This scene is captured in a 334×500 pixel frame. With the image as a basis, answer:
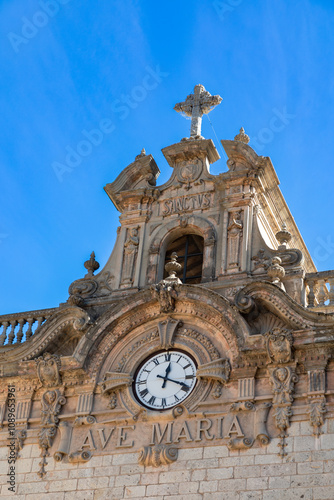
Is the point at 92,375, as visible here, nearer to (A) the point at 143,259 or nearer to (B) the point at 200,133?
(A) the point at 143,259

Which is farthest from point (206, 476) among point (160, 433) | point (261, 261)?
point (261, 261)

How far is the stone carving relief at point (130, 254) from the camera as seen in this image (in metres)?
19.6

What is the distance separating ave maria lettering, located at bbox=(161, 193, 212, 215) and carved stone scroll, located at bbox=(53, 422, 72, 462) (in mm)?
4624

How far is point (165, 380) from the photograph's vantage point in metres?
17.9

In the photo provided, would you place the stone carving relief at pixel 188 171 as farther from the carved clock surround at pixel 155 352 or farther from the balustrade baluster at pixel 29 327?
the balustrade baluster at pixel 29 327

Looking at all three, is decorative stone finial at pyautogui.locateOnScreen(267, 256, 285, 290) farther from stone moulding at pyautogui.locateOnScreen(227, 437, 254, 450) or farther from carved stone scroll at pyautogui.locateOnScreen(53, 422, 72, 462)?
carved stone scroll at pyautogui.locateOnScreen(53, 422, 72, 462)

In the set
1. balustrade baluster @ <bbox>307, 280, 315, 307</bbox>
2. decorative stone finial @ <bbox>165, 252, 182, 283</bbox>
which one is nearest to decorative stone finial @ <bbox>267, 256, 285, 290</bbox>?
balustrade baluster @ <bbox>307, 280, 315, 307</bbox>

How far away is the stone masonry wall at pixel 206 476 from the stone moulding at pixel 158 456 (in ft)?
0.27

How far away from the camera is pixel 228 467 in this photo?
16.5 meters

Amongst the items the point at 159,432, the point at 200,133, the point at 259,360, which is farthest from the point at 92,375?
the point at 200,133

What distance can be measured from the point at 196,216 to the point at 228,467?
530 cm

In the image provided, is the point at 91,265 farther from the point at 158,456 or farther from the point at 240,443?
the point at 240,443

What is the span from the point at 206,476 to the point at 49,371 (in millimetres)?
3467

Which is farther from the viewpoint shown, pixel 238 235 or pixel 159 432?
pixel 238 235
